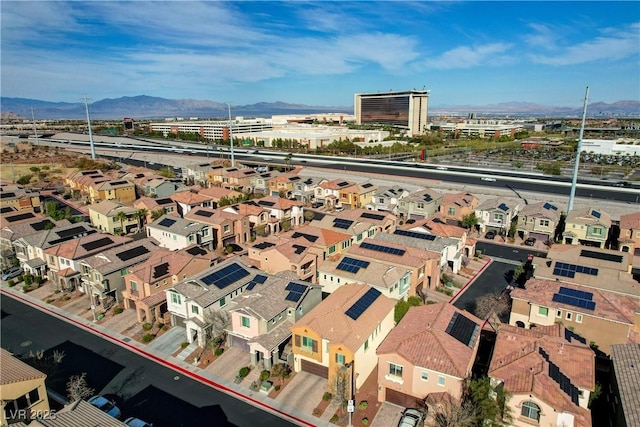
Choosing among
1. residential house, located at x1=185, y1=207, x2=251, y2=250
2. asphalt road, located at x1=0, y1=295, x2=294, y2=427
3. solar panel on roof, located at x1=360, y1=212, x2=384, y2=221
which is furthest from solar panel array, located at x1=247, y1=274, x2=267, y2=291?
solar panel on roof, located at x1=360, y1=212, x2=384, y2=221

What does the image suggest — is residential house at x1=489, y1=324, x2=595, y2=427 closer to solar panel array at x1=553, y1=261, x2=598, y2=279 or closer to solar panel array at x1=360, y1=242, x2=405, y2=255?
solar panel array at x1=553, y1=261, x2=598, y2=279

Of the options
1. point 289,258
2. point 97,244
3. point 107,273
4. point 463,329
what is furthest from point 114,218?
point 463,329

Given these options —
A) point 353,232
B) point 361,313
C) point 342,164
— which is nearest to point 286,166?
point 342,164

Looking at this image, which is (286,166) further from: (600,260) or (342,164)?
(600,260)

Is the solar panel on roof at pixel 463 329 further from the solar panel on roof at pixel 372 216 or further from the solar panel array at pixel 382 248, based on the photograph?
the solar panel on roof at pixel 372 216

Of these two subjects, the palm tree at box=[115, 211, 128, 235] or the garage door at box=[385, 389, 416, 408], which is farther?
the palm tree at box=[115, 211, 128, 235]

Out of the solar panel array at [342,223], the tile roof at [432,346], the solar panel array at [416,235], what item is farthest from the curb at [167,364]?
the solar panel array at [416,235]
